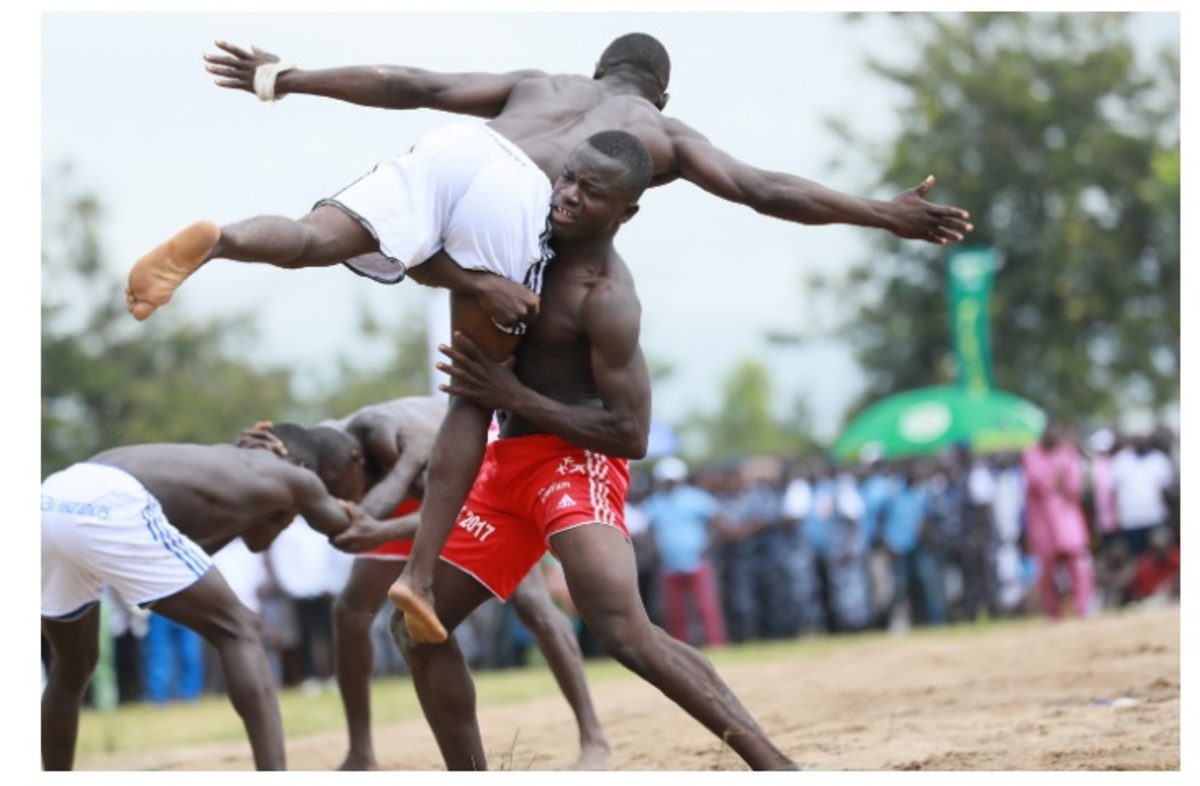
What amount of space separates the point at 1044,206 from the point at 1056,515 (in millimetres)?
20585

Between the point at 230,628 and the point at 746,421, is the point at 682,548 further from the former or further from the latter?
the point at 746,421

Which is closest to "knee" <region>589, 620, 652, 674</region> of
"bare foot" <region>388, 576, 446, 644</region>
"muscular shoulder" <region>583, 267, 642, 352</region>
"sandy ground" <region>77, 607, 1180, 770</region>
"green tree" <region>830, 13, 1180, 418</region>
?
"bare foot" <region>388, 576, 446, 644</region>

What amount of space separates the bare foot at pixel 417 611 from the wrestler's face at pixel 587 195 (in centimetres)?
136

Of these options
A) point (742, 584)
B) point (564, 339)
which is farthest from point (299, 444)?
point (742, 584)

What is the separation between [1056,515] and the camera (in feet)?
60.4

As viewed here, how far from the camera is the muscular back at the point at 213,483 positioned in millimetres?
7543

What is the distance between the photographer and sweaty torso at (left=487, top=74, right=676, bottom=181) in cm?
620

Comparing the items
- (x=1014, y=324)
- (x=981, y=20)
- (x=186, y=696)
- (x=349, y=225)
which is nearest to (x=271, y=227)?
(x=349, y=225)

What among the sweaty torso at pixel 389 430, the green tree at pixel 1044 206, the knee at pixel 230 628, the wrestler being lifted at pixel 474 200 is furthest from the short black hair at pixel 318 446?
the green tree at pixel 1044 206

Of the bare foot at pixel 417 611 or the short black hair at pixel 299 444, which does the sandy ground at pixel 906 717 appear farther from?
the bare foot at pixel 417 611

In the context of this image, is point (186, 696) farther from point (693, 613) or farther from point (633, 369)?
point (633, 369)

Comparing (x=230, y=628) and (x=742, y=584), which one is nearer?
(x=230, y=628)

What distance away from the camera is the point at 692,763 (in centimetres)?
A: 824

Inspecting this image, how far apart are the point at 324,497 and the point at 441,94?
2.17m
